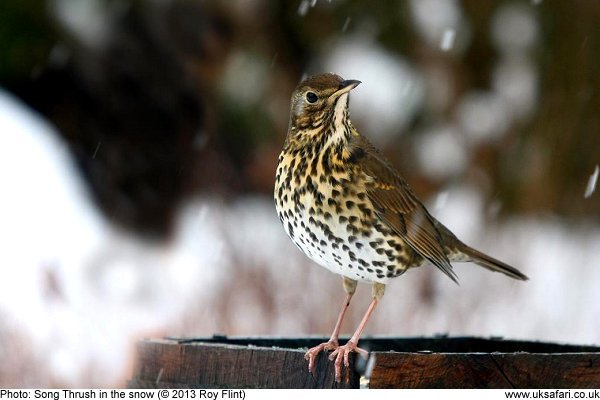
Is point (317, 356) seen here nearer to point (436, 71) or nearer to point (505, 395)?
point (505, 395)

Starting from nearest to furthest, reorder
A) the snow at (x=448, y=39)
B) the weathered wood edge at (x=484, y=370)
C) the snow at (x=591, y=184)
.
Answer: the weathered wood edge at (x=484, y=370)
the snow at (x=448, y=39)
the snow at (x=591, y=184)

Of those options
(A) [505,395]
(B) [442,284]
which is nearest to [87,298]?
(B) [442,284]

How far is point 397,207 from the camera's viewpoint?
288 centimetres

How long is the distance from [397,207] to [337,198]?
0.24 m

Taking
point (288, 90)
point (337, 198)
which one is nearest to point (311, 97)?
point (337, 198)

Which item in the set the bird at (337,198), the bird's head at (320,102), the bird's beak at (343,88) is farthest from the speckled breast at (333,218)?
the bird's beak at (343,88)

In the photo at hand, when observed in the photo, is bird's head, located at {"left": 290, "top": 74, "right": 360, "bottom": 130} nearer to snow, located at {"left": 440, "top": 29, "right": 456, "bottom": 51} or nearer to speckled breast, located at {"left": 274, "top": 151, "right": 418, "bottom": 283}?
speckled breast, located at {"left": 274, "top": 151, "right": 418, "bottom": 283}

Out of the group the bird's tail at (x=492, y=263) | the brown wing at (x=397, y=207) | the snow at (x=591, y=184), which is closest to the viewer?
the brown wing at (x=397, y=207)

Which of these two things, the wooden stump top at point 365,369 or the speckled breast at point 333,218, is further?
the speckled breast at point 333,218

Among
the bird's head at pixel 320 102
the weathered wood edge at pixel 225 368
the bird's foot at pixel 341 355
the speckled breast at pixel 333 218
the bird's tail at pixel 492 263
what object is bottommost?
the weathered wood edge at pixel 225 368

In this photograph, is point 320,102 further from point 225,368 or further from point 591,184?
point 591,184

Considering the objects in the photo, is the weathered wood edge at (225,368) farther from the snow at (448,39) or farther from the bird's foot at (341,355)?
the snow at (448,39)

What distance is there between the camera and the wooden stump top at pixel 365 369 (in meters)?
2.39

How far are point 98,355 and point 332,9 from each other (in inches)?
132
